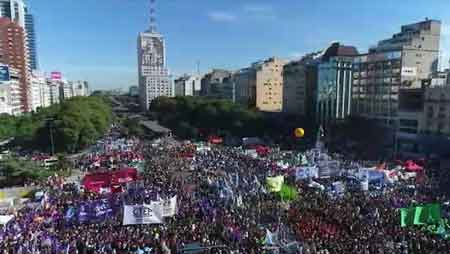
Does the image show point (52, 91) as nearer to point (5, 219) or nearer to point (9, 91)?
point (9, 91)

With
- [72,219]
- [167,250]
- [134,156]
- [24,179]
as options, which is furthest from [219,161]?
[167,250]

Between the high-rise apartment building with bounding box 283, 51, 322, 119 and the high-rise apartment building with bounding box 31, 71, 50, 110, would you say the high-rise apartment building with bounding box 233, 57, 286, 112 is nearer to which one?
the high-rise apartment building with bounding box 283, 51, 322, 119

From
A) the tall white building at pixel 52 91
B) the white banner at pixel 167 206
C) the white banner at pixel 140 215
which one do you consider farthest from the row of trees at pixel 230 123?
the tall white building at pixel 52 91

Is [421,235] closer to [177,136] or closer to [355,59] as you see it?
Answer: [355,59]

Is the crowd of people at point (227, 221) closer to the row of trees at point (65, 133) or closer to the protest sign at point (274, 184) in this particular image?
the protest sign at point (274, 184)

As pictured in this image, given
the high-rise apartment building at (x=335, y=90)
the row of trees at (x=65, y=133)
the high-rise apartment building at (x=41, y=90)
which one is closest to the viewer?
the row of trees at (x=65, y=133)
